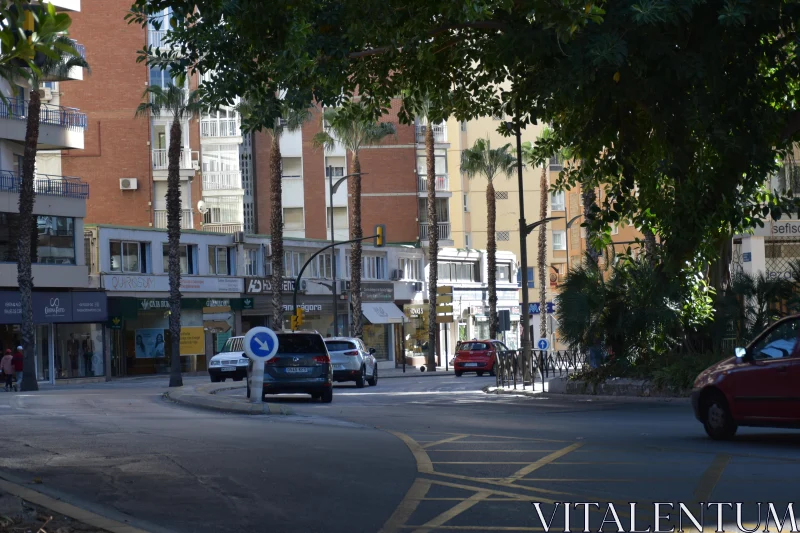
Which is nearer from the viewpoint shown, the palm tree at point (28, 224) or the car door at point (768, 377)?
the car door at point (768, 377)

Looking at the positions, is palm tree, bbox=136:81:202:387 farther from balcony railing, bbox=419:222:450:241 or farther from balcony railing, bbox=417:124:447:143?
balcony railing, bbox=417:124:447:143

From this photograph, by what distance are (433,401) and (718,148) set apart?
10699mm

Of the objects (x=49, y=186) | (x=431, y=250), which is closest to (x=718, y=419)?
(x=49, y=186)

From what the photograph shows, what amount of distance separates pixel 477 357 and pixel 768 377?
37.8m

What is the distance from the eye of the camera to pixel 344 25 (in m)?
19.7

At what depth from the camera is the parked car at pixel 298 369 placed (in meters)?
27.8

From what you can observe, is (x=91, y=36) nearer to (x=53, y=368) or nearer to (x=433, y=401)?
(x=53, y=368)

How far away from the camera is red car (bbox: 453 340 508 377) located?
2041 inches

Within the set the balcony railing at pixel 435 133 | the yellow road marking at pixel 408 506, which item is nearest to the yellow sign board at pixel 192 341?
the balcony railing at pixel 435 133

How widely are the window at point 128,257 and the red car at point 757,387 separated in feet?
145

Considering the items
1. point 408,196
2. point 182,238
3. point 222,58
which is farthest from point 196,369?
point 222,58

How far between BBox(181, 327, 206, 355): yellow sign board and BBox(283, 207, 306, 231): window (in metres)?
18.3

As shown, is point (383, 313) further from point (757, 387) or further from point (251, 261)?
point (757, 387)

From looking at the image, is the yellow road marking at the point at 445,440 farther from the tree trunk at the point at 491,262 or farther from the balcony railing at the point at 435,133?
the balcony railing at the point at 435,133
